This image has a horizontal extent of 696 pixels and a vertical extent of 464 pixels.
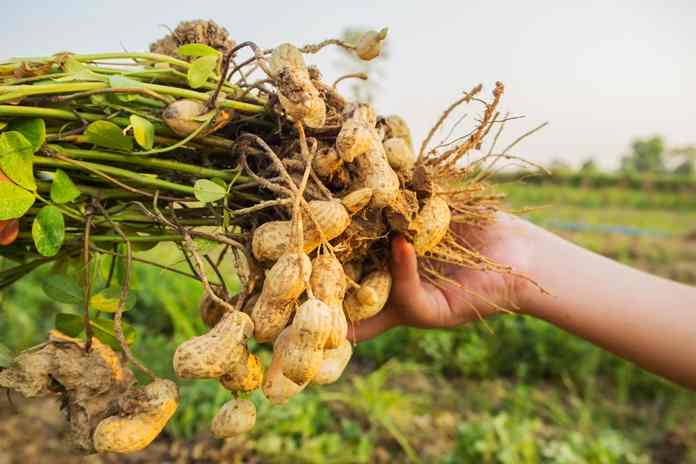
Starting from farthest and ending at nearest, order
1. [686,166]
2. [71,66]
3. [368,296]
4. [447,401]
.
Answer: [686,166] → [447,401] → [368,296] → [71,66]

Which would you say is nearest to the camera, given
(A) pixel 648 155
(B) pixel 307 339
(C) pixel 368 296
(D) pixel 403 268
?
(B) pixel 307 339

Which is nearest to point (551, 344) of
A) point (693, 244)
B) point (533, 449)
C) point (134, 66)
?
point (533, 449)

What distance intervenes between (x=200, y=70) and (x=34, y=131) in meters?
0.22

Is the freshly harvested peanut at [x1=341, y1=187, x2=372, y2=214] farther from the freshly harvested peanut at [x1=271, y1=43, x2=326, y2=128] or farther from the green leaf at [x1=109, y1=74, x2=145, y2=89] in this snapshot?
the green leaf at [x1=109, y1=74, x2=145, y2=89]

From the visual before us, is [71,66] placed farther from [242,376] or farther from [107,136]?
[242,376]

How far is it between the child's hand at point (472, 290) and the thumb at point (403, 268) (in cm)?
9

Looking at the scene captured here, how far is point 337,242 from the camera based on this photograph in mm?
857

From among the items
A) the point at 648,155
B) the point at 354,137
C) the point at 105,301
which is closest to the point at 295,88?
the point at 354,137

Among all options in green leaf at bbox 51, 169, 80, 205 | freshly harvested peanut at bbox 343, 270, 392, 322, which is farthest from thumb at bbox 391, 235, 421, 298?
green leaf at bbox 51, 169, 80, 205

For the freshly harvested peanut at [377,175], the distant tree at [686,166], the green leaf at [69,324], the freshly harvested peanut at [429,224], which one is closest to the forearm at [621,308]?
the freshly harvested peanut at [429,224]

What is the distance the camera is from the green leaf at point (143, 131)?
720 millimetres

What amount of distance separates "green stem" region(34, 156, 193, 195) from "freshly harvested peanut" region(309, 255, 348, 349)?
0.20 m

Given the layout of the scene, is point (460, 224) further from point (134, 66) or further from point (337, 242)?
point (134, 66)

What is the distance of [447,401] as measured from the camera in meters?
2.98
